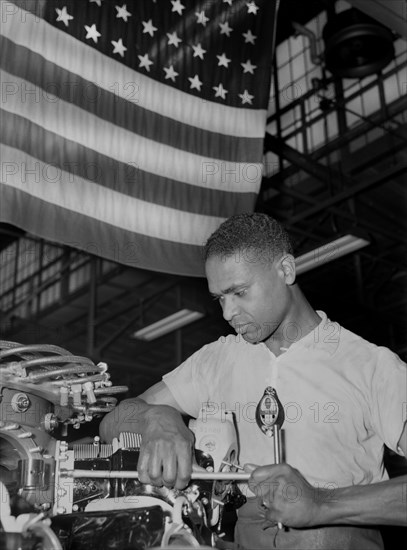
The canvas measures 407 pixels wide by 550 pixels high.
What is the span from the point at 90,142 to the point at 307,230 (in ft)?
12.4

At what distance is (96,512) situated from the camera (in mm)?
1198

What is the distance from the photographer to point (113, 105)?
3166 millimetres

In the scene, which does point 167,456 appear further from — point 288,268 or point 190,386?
point 288,268

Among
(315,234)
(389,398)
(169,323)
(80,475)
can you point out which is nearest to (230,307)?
(389,398)

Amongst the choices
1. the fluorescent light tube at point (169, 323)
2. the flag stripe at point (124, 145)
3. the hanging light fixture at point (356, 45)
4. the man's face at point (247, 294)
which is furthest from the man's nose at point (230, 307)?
the fluorescent light tube at point (169, 323)

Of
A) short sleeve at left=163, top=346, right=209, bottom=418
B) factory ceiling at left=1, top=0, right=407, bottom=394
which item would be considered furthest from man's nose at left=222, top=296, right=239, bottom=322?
factory ceiling at left=1, top=0, right=407, bottom=394

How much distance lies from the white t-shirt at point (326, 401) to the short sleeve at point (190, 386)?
7 cm

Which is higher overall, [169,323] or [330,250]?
[330,250]

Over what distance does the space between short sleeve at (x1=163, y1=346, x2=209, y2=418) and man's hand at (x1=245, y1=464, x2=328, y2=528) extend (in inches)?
21.6

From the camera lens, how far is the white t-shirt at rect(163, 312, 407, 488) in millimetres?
1460

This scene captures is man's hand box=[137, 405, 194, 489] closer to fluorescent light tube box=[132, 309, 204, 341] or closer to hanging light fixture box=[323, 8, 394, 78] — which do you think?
hanging light fixture box=[323, 8, 394, 78]

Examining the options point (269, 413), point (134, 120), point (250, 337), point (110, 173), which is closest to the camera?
point (269, 413)

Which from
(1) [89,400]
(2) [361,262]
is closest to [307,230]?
(2) [361,262]

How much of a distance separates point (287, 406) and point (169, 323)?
4886 mm
